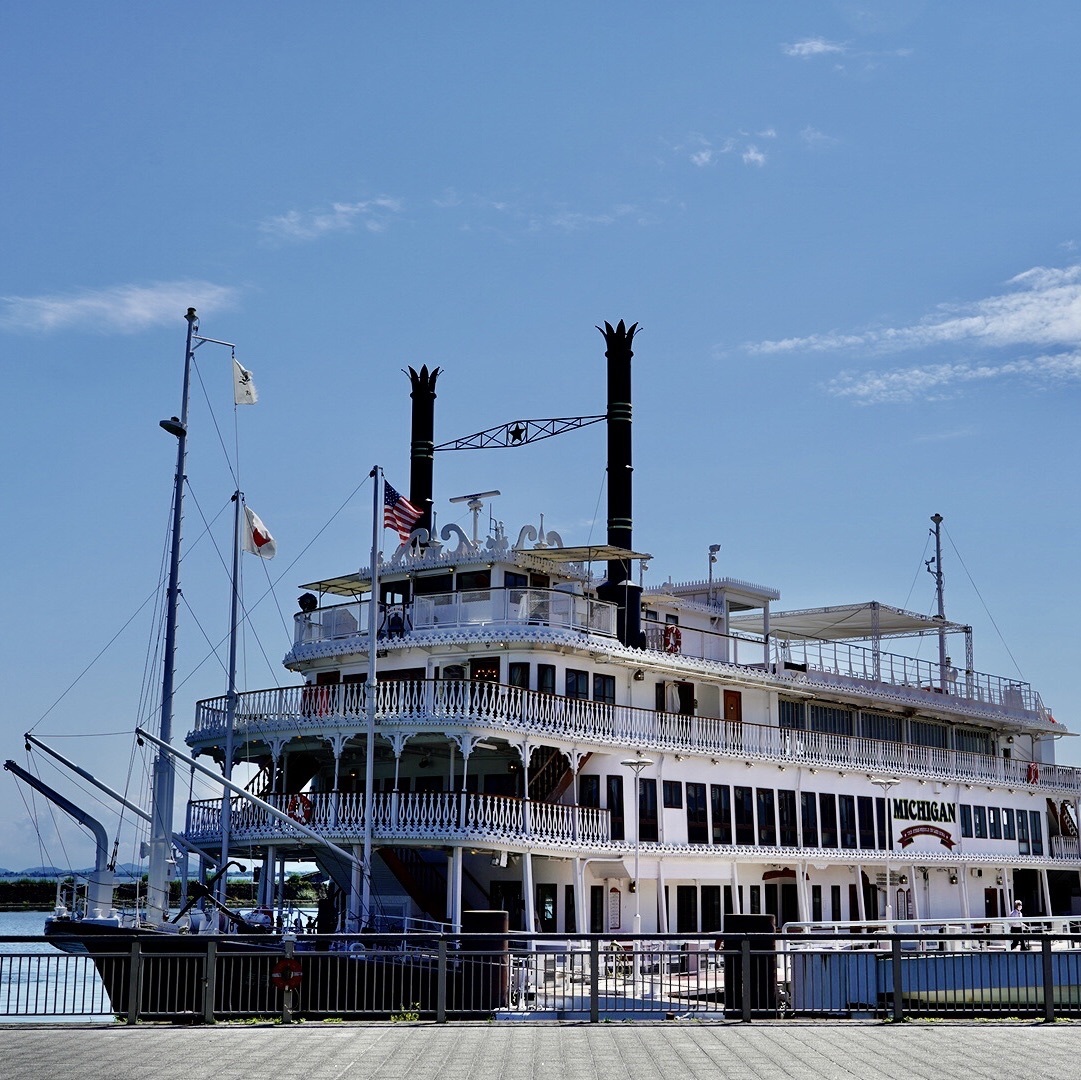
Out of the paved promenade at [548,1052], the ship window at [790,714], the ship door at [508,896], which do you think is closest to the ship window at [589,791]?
the ship door at [508,896]

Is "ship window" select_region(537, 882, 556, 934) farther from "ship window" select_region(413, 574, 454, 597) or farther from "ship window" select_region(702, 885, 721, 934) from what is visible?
"ship window" select_region(413, 574, 454, 597)

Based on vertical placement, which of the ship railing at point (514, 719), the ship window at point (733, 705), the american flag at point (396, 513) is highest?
the american flag at point (396, 513)

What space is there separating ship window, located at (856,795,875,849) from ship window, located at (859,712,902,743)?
2749mm

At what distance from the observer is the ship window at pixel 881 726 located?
1758 inches

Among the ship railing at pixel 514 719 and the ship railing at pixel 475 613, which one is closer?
the ship railing at pixel 514 719

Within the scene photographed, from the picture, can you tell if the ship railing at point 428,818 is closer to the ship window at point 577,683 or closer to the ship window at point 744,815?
the ship window at point 577,683

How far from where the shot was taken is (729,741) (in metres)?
36.9

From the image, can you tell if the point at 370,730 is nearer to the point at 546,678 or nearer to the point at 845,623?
the point at 546,678

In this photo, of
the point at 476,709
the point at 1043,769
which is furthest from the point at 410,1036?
the point at 1043,769

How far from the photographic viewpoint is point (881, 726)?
4544 centimetres

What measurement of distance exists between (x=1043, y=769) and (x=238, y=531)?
104 feet

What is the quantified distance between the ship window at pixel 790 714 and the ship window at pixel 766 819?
8.95ft

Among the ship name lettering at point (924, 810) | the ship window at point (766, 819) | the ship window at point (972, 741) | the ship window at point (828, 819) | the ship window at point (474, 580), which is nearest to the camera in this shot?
the ship window at point (474, 580)

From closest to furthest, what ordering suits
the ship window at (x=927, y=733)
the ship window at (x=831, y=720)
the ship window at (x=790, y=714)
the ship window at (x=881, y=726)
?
the ship window at (x=790, y=714), the ship window at (x=831, y=720), the ship window at (x=881, y=726), the ship window at (x=927, y=733)
